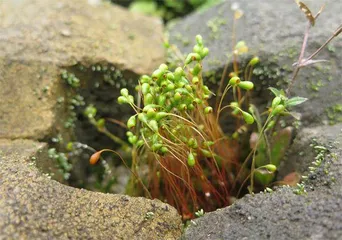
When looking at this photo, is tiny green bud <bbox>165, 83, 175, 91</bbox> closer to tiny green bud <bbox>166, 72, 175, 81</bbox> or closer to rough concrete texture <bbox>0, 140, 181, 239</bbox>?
tiny green bud <bbox>166, 72, 175, 81</bbox>

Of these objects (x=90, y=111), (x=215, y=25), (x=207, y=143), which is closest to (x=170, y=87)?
(x=207, y=143)

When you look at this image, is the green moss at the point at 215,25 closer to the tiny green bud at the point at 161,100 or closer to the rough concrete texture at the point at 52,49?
the rough concrete texture at the point at 52,49

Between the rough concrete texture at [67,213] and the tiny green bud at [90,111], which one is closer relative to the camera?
the rough concrete texture at [67,213]

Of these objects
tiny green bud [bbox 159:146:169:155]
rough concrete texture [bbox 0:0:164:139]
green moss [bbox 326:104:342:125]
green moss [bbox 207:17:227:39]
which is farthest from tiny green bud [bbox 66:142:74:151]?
green moss [bbox 326:104:342:125]

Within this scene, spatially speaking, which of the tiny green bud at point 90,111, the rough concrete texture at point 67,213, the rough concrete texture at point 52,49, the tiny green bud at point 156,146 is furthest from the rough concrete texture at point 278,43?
the rough concrete texture at point 67,213

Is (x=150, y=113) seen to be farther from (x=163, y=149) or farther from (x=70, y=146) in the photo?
(x=70, y=146)

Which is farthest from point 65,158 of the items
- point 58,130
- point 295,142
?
point 295,142
